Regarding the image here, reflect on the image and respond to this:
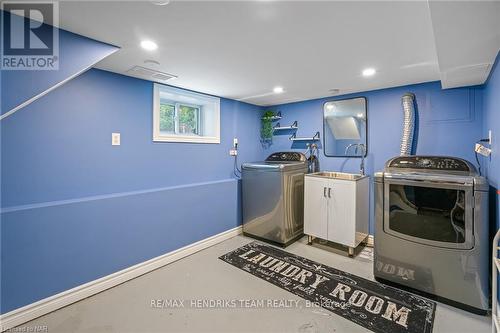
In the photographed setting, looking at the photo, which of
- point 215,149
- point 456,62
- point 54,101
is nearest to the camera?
point 456,62

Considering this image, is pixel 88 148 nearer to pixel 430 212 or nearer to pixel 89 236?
pixel 89 236

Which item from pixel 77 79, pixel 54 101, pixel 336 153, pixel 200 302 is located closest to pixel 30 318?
pixel 200 302

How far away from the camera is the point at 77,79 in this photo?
206cm

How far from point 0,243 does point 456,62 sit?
3.64 meters

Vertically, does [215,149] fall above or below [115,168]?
above


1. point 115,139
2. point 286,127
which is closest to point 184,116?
point 115,139

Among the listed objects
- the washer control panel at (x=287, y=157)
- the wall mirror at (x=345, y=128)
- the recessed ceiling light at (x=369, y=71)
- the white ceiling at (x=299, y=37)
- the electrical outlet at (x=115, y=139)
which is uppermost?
the recessed ceiling light at (x=369, y=71)

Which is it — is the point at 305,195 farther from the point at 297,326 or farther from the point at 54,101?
the point at 54,101

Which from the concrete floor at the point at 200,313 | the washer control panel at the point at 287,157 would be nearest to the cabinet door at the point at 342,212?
the concrete floor at the point at 200,313

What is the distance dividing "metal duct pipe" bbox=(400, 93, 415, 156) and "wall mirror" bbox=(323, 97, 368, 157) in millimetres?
494

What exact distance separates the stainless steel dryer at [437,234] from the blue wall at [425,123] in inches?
12.6

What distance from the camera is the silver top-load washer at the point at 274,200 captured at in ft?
10.0

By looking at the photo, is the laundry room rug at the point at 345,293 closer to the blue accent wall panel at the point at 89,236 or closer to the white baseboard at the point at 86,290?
the white baseboard at the point at 86,290

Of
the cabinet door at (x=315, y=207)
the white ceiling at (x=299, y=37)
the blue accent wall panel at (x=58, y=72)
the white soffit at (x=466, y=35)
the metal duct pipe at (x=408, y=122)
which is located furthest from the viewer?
the cabinet door at (x=315, y=207)
